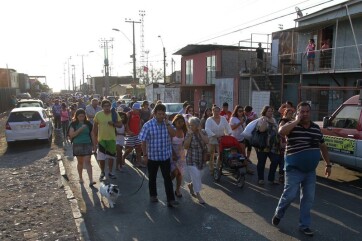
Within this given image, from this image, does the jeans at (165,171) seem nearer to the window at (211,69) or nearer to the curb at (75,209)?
the curb at (75,209)

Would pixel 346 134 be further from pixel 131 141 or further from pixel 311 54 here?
pixel 311 54

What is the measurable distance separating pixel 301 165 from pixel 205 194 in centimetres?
266

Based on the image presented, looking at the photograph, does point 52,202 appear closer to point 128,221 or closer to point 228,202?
point 128,221

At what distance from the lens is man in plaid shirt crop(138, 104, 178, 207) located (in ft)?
20.2

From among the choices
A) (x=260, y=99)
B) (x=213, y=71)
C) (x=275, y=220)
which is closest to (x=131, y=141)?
(x=275, y=220)

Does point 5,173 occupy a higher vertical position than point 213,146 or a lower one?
lower

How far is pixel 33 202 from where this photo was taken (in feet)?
22.0

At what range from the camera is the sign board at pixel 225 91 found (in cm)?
2446

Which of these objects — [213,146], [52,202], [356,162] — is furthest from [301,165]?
[52,202]

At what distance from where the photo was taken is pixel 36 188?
303 inches

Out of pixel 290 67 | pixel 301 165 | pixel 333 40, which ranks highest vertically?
pixel 333 40

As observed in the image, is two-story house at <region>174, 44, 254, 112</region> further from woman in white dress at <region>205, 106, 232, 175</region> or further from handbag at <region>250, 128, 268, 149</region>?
handbag at <region>250, 128, 268, 149</region>

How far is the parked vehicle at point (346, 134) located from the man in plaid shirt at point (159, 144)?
388 centimetres

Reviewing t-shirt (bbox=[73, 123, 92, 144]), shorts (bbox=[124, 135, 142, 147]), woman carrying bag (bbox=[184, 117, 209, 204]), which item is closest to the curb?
t-shirt (bbox=[73, 123, 92, 144])
